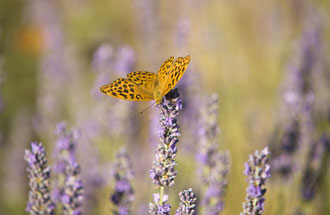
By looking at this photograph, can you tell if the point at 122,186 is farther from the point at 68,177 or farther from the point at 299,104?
the point at 299,104

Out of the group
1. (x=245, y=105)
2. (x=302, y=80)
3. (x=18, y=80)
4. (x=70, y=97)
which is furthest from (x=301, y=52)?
(x=18, y=80)

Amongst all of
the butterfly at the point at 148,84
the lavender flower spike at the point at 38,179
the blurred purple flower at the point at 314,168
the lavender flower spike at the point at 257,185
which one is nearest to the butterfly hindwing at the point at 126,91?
the butterfly at the point at 148,84

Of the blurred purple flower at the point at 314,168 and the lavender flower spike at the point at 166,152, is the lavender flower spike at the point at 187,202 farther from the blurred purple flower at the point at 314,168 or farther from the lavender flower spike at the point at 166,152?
the blurred purple flower at the point at 314,168

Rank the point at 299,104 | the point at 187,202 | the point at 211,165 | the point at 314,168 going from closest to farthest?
the point at 187,202, the point at 211,165, the point at 314,168, the point at 299,104

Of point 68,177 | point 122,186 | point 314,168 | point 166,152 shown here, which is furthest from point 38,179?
point 314,168

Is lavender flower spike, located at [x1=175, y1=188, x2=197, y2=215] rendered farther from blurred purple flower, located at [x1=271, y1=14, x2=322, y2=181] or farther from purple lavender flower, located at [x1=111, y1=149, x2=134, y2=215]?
blurred purple flower, located at [x1=271, y1=14, x2=322, y2=181]

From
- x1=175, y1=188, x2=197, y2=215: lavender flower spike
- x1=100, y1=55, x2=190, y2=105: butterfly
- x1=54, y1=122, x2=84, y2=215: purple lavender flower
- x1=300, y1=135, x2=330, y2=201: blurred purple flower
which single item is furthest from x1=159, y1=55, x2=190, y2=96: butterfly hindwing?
x1=300, y1=135, x2=330, y2=201: blurred purple flower
